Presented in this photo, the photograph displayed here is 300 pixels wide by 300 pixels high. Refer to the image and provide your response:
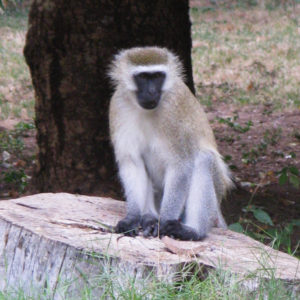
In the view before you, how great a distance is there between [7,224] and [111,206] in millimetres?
1170

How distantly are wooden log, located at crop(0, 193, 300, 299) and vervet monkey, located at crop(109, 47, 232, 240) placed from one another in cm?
28

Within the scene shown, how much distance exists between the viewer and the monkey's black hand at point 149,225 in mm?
4157

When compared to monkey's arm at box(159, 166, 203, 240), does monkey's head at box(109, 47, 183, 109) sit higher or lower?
higher

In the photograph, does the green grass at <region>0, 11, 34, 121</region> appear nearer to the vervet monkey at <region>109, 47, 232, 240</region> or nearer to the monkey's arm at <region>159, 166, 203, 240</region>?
the vervet monkey at <region>109, 47, 232, 240</region>

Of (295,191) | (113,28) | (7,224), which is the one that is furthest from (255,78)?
(7,224)

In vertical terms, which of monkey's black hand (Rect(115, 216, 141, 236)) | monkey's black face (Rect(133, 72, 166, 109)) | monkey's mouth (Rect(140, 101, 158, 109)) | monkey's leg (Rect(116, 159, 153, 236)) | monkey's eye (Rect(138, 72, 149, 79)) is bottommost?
monkey's black hand (Rect(115, 216, 141, 236))

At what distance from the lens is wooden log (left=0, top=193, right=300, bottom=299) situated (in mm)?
3371

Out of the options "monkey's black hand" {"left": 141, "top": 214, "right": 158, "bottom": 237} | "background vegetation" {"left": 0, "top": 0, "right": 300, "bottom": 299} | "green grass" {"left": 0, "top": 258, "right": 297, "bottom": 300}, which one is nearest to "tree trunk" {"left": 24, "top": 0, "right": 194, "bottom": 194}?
"background vegetation" {"left": 0, "top": 0, "right": 300, "bottom": 299}

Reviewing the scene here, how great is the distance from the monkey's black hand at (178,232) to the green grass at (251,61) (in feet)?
20.5

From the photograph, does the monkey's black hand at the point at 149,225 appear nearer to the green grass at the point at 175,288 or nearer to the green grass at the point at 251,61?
the green grass at the point at 175,288

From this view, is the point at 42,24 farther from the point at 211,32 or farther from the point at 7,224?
the point at 211,32

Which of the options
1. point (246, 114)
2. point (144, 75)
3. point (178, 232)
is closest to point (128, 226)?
point (178, 232)

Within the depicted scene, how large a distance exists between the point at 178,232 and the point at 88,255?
927 mm

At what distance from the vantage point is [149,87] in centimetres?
432
